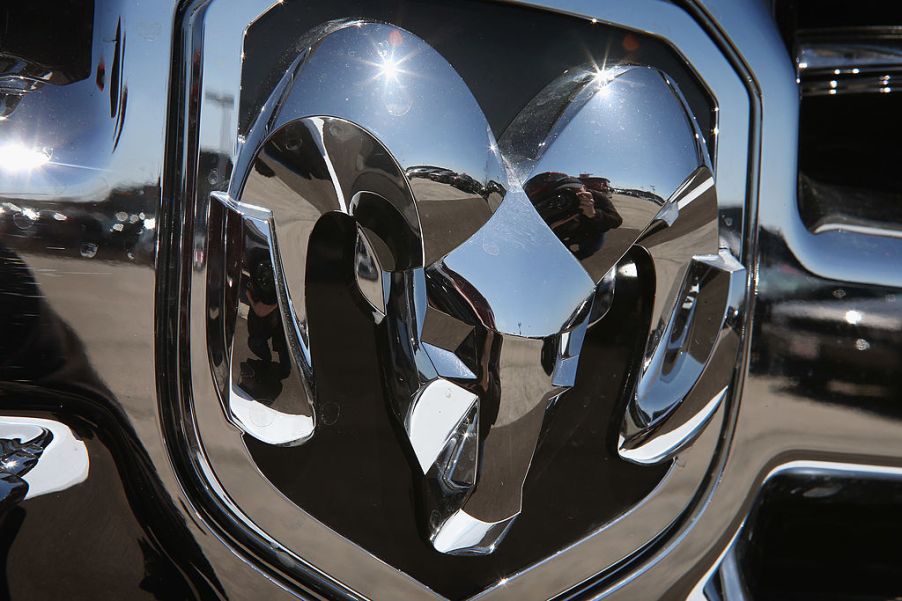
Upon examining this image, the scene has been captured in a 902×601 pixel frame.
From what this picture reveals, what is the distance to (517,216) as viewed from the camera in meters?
0.67

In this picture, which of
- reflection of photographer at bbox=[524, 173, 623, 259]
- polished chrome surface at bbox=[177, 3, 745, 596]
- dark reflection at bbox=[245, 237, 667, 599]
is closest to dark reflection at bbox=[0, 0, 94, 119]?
polished chrome surface at bbox=[177, 3, 745, 596]

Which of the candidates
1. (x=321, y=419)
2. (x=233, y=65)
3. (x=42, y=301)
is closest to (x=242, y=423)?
(x=321, y=419)

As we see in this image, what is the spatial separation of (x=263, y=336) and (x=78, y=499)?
0.20m

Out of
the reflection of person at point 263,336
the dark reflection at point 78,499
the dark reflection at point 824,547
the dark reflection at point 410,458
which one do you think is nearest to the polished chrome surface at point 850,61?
the dark reflection at point 410,458

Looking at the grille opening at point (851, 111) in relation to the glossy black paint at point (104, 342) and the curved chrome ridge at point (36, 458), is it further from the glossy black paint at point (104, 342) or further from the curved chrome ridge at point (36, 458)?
the curved chrome ridge at point (36, 458)

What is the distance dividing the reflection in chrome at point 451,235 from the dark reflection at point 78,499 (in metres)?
0.10

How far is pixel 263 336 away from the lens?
0.67 metres

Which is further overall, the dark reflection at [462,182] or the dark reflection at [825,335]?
the dark reflection at [825,335]

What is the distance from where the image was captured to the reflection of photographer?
680mm

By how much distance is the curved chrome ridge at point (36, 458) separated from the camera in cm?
65

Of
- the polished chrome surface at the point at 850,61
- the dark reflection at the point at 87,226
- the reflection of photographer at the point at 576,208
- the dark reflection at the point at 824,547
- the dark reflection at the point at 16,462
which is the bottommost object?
the dark reflection at the point at 824,547

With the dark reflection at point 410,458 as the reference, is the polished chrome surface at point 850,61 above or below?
above

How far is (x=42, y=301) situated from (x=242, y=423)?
0.18 metres

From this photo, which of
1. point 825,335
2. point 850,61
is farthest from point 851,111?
point 825,335
